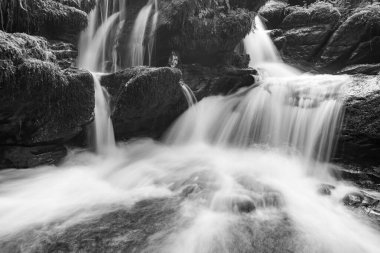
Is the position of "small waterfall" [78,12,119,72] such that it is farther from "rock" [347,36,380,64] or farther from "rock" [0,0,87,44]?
"rock" [347,36,380,64]

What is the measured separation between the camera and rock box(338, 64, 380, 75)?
10.1 metres

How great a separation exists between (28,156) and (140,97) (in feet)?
9.65

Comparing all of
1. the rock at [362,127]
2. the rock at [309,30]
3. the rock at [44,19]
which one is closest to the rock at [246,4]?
the rock at [309,30]

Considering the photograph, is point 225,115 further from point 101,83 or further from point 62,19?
point 62,19

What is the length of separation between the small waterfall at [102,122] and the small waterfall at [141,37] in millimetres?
2563

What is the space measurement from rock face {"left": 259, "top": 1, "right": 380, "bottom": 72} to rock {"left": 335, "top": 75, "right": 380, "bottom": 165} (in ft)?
15.9

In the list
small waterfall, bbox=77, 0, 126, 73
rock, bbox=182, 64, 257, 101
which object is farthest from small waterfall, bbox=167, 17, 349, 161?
small waterfall, bbox=77, 0, 126, 73

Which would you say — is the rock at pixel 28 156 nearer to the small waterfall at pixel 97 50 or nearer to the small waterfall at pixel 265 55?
the small waterfall at pixel 97 50

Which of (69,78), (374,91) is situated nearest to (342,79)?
(374,91)

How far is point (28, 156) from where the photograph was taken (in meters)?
6.25

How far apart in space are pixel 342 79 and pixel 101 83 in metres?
6.61

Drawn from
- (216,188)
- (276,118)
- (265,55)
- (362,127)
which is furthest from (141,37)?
(362,127)

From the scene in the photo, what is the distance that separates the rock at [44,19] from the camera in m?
6.46

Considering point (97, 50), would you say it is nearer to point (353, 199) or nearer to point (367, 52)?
point (353, 199)
